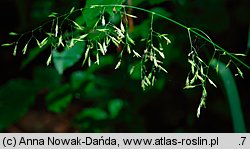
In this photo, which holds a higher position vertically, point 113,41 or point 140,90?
point 113,41

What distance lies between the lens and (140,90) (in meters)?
1.79

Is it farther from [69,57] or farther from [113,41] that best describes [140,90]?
[113,41]

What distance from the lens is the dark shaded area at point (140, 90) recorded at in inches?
68.3

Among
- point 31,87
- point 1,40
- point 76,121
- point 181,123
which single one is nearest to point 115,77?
point 76,121

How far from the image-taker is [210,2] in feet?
6.09

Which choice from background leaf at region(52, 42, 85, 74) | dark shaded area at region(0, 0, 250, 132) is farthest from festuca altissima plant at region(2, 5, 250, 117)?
dark shaded area at region(0, 0, 250, 132)

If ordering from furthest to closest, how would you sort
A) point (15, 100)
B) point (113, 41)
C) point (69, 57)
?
point (15, 100)
point (69, 57)
point (113, 41)

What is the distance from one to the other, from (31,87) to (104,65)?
16.2 inches

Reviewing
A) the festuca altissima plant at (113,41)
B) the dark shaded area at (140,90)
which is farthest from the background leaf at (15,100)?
the festuca altissima plant at (113,41)

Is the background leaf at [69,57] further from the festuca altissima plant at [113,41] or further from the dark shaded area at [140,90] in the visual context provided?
the dark shaded area at [140,90]

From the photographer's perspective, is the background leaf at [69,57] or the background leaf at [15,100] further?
the background leaf at [15,100]

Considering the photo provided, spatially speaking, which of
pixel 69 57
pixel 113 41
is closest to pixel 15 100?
pixel 69 57

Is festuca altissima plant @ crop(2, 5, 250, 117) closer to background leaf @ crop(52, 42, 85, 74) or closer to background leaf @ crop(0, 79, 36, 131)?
background leaf @ crop(52, 42, 85, 74)

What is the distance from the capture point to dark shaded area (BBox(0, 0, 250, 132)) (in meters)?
1.73
